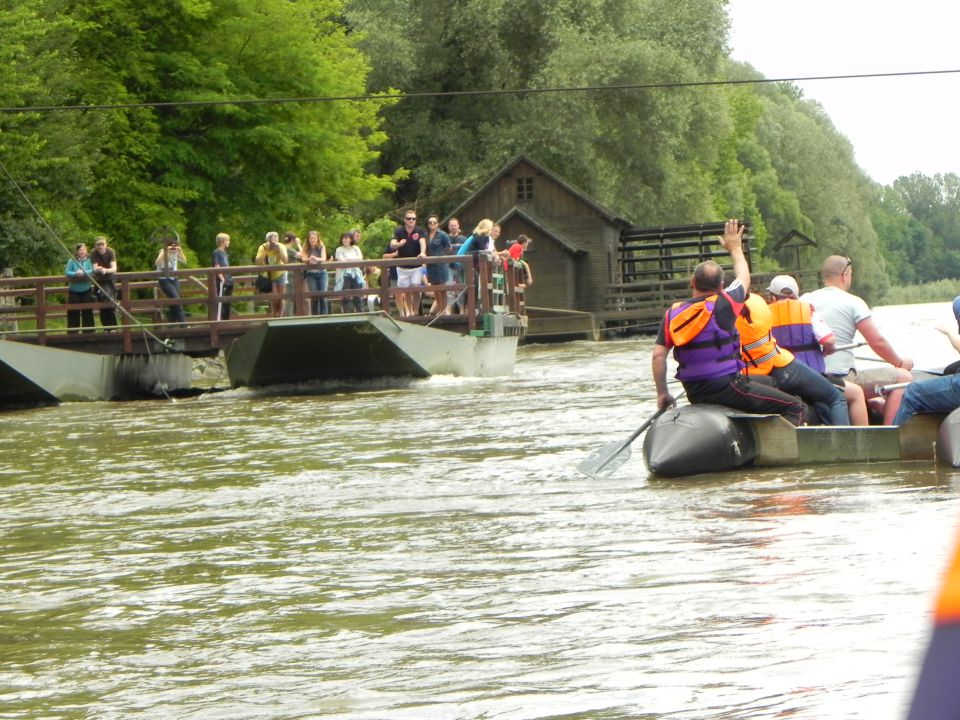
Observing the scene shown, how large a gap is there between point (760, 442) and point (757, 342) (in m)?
0.68

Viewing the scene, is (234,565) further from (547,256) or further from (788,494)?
(547,256)

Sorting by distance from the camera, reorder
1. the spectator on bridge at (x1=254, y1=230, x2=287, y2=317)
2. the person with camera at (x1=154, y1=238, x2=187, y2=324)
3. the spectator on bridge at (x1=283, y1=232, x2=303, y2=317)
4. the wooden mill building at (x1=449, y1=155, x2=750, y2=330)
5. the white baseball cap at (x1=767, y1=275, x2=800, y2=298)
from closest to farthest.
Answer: the white baseball cap at (x1=767, y1=275, x2=800, y2=298) → the spectator on bridge at (x1=283, y1=232, x2=303, y2=317) → the spectator on bridge at (x1=254, y1=230, x2=287, y2=317) → the person with camera at (x1=154, y1=238, x2=187, y2=324) → the wooden mill building at (x1=449, y1=155, x2=750, y2=330)

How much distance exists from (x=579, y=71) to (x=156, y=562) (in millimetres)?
44614

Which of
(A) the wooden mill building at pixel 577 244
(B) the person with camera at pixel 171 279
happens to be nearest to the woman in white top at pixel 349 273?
(B) the person with camera at pixel 171 279

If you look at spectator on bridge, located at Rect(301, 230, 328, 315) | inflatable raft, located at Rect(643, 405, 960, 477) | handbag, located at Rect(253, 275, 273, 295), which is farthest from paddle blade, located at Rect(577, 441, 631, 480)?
handbag, located at Rect(253, 275, 273, 295)

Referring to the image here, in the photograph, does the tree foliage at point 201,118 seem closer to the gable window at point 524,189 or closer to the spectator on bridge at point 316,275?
the gable window at point 524,189

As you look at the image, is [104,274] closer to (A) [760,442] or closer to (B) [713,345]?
(A) [760,442]

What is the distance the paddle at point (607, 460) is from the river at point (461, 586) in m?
0.15

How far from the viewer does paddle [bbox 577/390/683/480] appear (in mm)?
11625

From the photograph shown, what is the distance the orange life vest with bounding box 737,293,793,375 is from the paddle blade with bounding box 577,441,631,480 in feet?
3.67

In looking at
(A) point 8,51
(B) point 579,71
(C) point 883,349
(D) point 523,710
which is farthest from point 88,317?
(B) point 579,71

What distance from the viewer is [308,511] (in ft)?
34.4

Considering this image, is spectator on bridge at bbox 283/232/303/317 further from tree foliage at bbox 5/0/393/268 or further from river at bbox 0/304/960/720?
tree foliage at bbox 5/0/393/268

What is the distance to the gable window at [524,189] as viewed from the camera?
176ft
